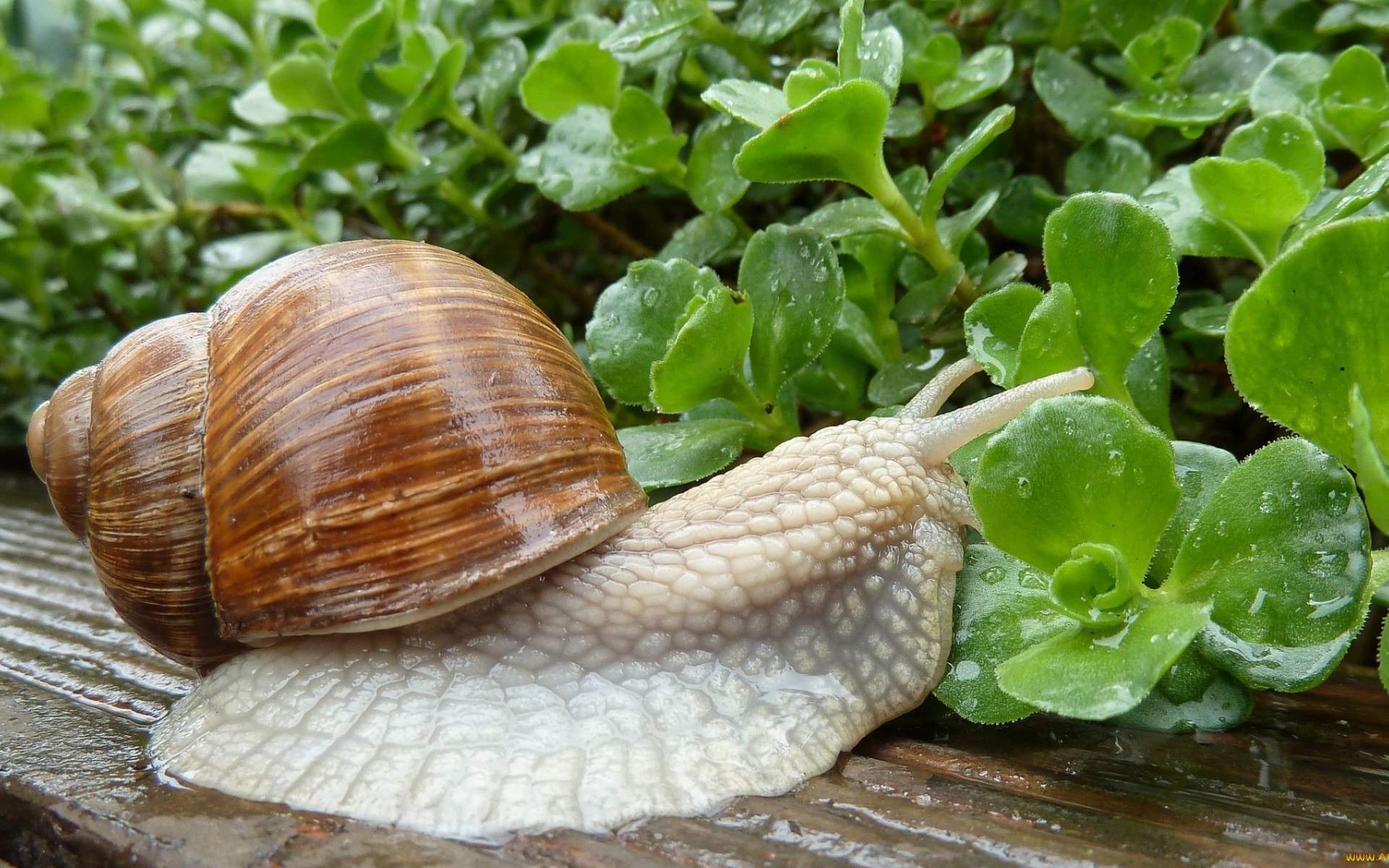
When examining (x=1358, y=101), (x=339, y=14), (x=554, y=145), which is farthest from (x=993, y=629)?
(x=339, y=14)

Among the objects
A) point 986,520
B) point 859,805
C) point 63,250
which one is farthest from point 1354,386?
point 63,250

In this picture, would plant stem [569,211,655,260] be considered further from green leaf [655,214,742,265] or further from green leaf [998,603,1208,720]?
green leaf [998,603,1208,720]

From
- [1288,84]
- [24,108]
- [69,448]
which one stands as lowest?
[69,448]

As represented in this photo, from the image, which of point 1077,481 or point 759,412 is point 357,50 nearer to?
point 759,412

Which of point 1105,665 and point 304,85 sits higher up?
point 304,85

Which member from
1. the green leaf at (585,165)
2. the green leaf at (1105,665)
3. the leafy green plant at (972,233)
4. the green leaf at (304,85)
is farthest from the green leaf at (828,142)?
the green leaf at (304,85)

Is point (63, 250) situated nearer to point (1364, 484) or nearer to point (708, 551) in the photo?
point (708, 551)

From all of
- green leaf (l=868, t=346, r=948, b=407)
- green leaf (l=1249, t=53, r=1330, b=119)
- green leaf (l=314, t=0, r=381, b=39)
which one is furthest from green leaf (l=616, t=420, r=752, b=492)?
green leaf (l=314, t=0, r=381, b=39)

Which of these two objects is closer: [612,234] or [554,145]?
[554,145]
